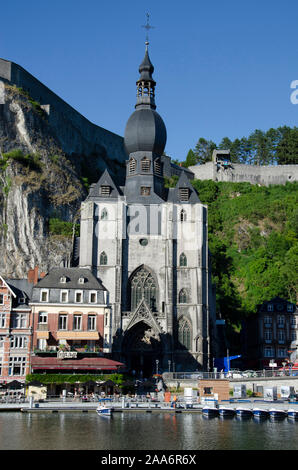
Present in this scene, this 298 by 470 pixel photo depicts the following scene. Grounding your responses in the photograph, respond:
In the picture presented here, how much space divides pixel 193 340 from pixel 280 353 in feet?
45.0

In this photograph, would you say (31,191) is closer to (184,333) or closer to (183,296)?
(183,296)

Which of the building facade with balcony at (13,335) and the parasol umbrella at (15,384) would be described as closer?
the parasol umbrella at (15,384)

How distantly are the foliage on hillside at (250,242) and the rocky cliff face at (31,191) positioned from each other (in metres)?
20.3

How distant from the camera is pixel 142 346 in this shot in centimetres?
5834

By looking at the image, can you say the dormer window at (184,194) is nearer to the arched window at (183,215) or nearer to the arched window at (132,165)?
the arched window at (183,215)

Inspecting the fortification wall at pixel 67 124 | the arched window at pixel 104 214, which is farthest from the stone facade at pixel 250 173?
the arched window at pixel 104 214

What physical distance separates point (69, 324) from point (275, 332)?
27.7 m

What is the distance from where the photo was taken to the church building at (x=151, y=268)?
57.6 metres

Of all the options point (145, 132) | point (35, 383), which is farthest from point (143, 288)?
point (35, 383)

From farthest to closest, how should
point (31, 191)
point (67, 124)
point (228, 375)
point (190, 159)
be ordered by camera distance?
point (190, 159), point (67, 124), point (31, 191), point (228, 375)

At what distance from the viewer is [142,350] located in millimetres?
58094
